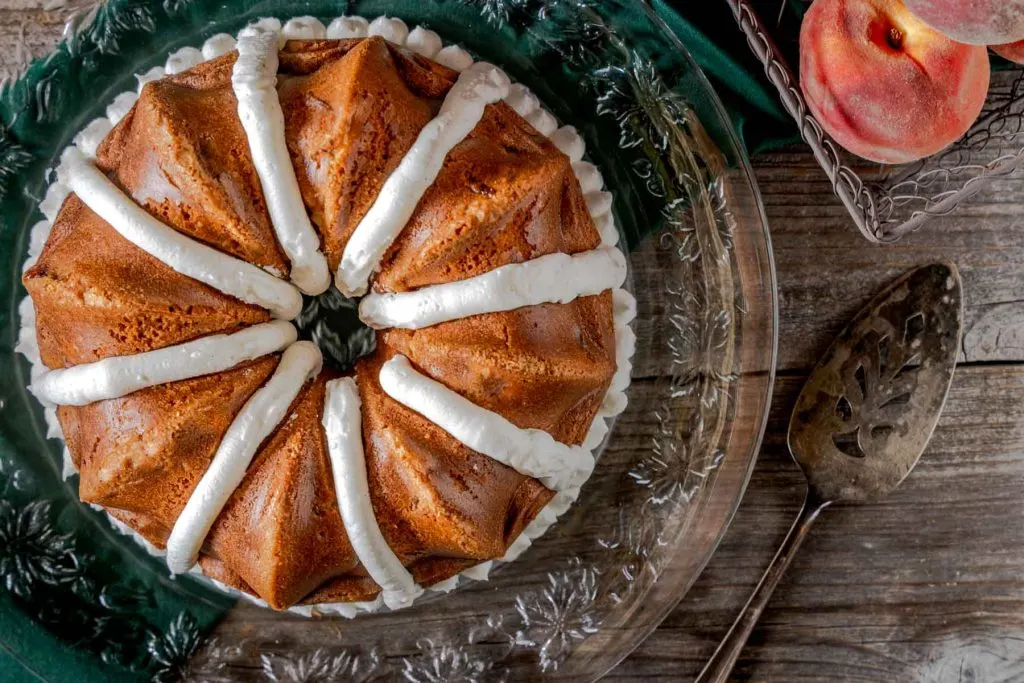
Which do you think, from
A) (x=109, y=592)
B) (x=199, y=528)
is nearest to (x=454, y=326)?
(x=199, y=528)

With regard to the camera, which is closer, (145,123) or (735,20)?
(145,123)

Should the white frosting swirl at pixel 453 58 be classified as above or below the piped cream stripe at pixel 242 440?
above

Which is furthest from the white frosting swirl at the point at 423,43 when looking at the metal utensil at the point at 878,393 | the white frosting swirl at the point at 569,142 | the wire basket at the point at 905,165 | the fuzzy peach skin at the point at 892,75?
the metal utensil at the point at 878,393

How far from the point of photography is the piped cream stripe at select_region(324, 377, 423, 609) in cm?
142

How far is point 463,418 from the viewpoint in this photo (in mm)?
1395

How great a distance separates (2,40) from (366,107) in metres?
0.91

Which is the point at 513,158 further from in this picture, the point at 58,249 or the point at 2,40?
the point at 2,40

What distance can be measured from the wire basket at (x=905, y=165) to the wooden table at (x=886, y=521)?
0.40 feet

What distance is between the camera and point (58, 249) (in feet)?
4.78

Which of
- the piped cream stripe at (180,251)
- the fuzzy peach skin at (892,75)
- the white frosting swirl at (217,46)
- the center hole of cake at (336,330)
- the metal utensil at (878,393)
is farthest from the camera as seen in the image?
the metal utensil at (878,393)

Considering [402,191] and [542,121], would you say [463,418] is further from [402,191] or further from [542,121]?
[542,121]

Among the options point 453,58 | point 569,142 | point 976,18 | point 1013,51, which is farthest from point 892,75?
point 453,58

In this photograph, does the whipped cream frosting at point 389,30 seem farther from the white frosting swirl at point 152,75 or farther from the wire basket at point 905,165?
the wire basket at point 905,165

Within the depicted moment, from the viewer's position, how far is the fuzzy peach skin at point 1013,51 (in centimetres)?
155
